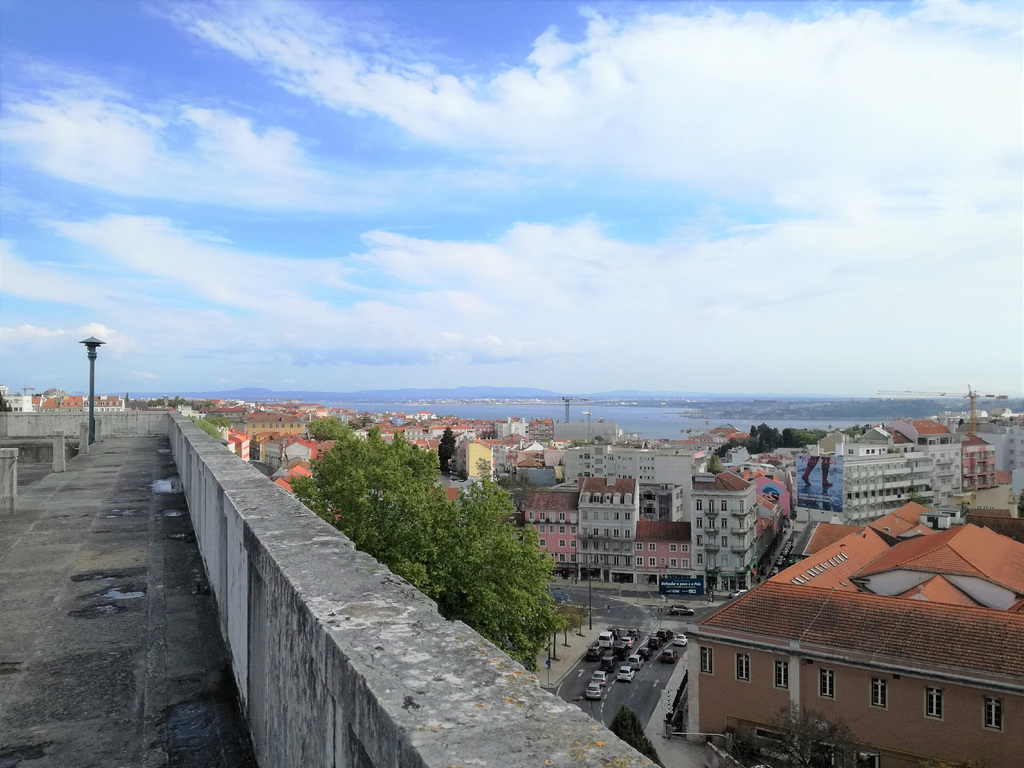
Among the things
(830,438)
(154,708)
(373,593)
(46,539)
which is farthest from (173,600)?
(830,438)

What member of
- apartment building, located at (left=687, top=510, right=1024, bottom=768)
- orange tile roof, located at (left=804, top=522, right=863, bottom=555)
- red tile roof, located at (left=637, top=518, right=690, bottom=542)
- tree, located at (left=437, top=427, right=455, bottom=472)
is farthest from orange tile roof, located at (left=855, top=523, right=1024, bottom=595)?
tree, located at (left=437, top=427, right=455, bottom=472)

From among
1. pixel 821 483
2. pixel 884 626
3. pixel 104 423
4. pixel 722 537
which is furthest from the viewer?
pixel 821 483

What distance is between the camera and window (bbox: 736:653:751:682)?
22.1 metres

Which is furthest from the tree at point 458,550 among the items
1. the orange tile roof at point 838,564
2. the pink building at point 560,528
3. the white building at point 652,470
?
the white building at point 652,470

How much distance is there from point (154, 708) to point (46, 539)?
457 centimetres

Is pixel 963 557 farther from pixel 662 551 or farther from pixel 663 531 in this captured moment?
pixel 663 531

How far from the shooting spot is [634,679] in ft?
104

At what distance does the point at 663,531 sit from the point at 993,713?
33.3 m

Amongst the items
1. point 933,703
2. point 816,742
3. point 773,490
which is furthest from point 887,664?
point 773,490

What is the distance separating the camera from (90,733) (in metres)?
3.45

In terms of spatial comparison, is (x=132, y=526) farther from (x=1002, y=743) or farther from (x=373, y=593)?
(x=1002, y=743)

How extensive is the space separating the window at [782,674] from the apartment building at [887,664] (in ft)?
0.10

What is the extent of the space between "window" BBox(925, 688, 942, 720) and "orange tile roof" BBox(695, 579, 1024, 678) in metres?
0.70

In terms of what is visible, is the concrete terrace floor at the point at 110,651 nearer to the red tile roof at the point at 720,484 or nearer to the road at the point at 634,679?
the road at the point at 634,679
